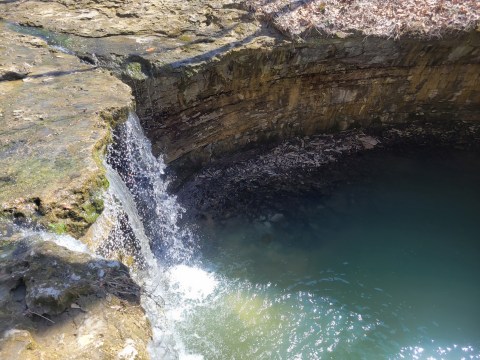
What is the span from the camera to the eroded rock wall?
4848 mm

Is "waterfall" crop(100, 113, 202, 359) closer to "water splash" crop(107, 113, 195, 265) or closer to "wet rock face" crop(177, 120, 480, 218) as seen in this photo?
"water splash" crop(107, 113, 195, 265)

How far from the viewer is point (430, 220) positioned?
5.47 m

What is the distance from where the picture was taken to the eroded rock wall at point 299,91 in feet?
15.9

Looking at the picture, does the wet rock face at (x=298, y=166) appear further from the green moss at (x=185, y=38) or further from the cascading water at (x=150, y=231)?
the green moss at (x=185, y=38)

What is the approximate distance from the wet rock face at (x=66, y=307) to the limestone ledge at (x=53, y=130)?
444mm

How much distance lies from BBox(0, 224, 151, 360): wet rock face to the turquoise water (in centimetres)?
203

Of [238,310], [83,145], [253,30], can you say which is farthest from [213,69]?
[238,310]

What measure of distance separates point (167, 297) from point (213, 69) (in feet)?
9.37

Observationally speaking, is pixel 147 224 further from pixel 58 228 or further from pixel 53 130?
pixel 58 228

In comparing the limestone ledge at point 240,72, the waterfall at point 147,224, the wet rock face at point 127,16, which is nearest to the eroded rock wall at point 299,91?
the limestone ledge at point 240,72

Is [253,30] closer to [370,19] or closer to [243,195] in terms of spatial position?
[370,19]

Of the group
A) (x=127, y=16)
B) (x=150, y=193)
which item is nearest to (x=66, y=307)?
(x=150, y=193)

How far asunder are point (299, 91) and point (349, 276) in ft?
9.16

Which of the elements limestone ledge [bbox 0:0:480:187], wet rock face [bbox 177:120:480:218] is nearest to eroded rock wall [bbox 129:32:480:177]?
limestone ledge [bbox 0:0:480:187]
